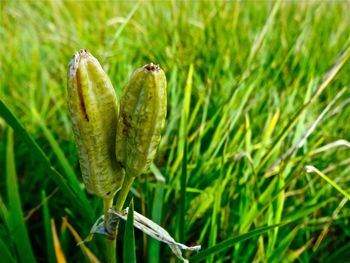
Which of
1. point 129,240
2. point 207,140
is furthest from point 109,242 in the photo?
point 207,140

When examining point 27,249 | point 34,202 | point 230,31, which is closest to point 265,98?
point 230,31

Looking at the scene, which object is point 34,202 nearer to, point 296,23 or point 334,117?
point 334,117

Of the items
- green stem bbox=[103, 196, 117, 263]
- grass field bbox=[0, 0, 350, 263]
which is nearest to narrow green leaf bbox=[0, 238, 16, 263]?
grass field bbox=[0, 0, 350, 263]

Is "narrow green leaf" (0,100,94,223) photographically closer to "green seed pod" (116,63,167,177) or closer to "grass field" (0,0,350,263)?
"grass field" (0,0,350,263)

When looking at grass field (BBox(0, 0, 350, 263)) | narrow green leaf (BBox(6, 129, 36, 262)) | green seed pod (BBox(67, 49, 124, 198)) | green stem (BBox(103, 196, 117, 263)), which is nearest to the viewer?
green seed pod (BBox(67, 49, 124, 198))

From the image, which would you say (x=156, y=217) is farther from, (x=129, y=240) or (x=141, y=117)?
(x=141, y=117)

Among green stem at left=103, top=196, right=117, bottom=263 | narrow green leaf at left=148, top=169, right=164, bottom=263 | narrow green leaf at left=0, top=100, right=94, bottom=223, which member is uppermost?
narrow green leaf at left=0, top=100, right=94, bottom=223

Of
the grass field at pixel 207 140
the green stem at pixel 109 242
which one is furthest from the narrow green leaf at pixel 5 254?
the green stem at pixel 109 242
